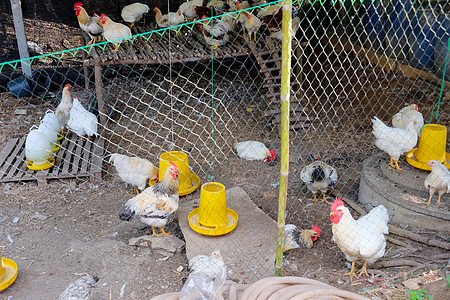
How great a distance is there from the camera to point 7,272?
3.32m

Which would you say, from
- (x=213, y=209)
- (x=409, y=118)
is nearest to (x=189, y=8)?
(x=409, y=118)

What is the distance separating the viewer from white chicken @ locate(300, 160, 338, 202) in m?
4.38

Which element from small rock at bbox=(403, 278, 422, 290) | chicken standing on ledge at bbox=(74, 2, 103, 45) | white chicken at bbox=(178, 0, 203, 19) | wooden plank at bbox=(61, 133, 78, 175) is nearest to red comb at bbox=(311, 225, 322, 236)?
small rock at bbox=(403, 278, 422, 290)

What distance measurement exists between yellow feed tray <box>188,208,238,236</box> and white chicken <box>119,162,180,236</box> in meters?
0.20

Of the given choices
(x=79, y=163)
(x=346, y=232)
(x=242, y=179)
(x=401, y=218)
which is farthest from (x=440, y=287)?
(x=79, y=163)

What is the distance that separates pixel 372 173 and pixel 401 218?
628 millimetres

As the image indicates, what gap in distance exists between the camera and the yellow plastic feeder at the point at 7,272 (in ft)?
10.5

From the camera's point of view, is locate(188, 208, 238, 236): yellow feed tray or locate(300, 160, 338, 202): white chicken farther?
locate(300, 160, 338, 202): white chicken

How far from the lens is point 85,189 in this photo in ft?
16.2

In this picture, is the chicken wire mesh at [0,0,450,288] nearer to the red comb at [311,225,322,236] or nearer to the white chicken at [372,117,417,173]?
the red comb at [311,225,322,236]

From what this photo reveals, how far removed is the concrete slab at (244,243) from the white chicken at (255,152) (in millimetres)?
1279

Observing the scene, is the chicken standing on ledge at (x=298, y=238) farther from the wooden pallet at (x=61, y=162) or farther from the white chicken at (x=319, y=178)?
the wooden pallet at (x=61, y=162)

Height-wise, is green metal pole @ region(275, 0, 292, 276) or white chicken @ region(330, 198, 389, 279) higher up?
green metal pole @ region(275, 0, 292, 276)

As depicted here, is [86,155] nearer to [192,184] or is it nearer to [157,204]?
[192,184]
